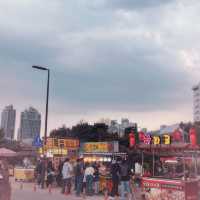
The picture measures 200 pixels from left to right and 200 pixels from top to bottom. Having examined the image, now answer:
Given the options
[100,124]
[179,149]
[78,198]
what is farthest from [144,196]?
[100,124]

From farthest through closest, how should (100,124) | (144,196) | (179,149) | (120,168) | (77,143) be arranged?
(100,124) → (77,143) → (179,149) → (120,168) → (144,196)

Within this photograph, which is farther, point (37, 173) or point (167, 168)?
point (167, 168)

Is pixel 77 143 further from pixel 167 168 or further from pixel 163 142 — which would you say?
pixel 163 142

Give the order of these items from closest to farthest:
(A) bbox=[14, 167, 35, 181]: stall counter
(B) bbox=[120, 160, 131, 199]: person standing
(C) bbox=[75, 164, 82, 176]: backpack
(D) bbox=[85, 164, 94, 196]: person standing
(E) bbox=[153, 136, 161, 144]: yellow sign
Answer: (B) bbox=[120, 160, 131, 199]: person standing, (D) bbox=[85, 164, 94, 196]: person standing, (C) bbox=[75, 164, 82, 176]: backpack, (E) bbox=[153, 136, 161, 144]: yellow sign, (A) bbox=[14, 167, 35, 181]: stall counter

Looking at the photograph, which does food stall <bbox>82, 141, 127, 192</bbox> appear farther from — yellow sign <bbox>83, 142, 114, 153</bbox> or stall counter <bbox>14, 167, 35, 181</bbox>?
stall counter <bbox>14, 167, 35, 181</bbox>

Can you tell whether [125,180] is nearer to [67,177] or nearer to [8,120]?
[67,177]

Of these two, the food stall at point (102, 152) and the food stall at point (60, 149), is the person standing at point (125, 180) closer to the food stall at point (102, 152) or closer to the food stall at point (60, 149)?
the food stall at point (102, 152)

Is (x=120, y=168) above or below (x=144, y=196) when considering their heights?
above

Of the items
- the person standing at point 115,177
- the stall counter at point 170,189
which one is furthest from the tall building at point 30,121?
the stall counter at point 170,189

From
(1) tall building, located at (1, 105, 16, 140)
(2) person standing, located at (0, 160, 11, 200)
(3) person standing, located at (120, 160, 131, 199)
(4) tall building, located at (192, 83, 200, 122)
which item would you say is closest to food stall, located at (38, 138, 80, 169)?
(3) person standing, located at (120, 160, 131, 199)

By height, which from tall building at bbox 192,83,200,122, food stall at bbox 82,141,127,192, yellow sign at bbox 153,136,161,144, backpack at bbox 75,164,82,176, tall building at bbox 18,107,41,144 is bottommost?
backpack at bbox 75,164,82,176

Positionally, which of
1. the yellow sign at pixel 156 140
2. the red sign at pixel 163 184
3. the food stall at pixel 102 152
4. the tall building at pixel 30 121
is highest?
the tall building at pixel 30 121

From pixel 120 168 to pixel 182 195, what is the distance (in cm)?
400

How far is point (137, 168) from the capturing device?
876 inches
